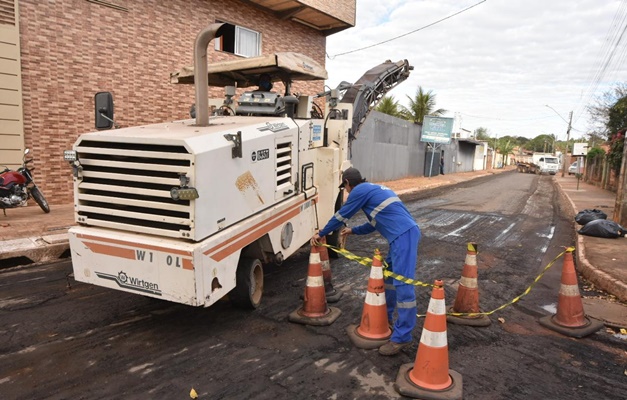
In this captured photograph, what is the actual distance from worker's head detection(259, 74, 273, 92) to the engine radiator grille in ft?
9.47

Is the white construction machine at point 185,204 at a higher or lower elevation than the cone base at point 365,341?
higher

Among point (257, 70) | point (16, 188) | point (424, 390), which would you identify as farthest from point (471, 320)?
point (16, 188)

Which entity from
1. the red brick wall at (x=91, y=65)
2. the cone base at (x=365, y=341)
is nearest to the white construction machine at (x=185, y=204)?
the cone base at (x=365, y=341)

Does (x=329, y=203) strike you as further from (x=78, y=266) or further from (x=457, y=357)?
(x=78, y=266)

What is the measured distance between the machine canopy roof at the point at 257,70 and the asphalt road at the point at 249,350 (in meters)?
2.85

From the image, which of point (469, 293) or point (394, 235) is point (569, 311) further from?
point (394, 235)

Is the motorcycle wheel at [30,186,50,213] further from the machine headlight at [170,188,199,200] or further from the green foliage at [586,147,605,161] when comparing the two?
the green foliage at [586,147,605,161]

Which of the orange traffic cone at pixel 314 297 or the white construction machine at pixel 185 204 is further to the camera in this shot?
the orange traffic cone at pixel 314 297

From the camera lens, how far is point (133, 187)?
3.80 m

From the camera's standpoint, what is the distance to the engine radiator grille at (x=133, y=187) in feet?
11.8

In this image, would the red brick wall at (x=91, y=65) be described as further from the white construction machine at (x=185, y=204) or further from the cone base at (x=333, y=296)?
the cone base at (x=333, y=296)

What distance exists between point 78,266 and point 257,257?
173cm

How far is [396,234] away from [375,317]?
83cm

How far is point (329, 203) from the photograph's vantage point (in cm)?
630
